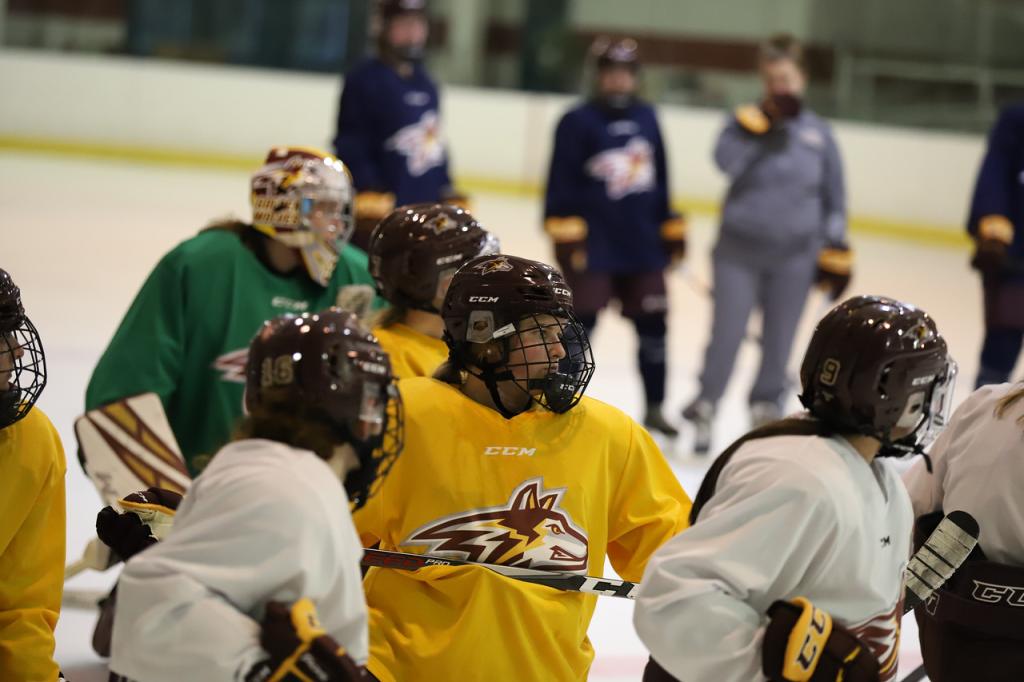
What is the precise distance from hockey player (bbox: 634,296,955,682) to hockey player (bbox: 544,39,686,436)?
3794 mm

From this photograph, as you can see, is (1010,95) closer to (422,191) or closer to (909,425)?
(422,191)

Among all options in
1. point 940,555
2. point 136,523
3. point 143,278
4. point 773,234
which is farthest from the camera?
point 143,278

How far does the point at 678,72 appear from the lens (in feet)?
44.8

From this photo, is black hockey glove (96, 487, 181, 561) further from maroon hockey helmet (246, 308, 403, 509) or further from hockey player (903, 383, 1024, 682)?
hockey player (903, 383, 1024, 682)

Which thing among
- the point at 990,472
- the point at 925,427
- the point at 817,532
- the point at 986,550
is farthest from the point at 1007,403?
the point at 817,532

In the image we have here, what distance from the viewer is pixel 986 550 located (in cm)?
Answer: 241

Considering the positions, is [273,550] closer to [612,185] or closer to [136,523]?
[136,523]

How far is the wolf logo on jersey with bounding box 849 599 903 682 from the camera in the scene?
1.98m

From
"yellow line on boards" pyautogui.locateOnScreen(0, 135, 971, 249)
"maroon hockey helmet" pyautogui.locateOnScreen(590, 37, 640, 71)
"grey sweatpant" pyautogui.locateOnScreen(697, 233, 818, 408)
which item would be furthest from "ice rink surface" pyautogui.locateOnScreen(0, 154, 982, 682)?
"maroon hockey helmet" pyautogui.locateOnScreen(590, 37, 640, 71)

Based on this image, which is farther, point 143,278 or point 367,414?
point 143,278

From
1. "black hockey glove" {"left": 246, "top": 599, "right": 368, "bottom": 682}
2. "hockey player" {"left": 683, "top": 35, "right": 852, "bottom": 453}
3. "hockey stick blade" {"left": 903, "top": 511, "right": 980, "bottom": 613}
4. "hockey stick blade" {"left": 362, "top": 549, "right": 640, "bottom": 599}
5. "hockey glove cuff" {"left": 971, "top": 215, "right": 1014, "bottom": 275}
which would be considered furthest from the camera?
"hockey player" {"left": 683, "top": 35, "right": 852, "bottom": 453}

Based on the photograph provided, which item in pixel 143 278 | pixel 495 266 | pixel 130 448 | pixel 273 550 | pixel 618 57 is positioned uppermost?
pixel 618 57

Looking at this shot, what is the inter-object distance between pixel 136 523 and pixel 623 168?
155 inches

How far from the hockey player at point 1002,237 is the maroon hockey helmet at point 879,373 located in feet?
12.0
